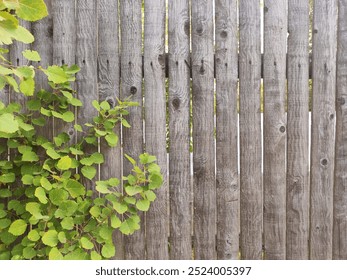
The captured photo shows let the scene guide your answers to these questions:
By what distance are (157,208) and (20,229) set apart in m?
0.68

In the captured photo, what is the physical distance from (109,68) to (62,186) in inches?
25.4

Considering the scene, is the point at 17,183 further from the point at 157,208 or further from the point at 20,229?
the point at 157,208

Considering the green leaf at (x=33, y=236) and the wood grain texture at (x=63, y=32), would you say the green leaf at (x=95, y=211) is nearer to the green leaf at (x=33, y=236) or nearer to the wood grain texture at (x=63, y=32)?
the green leaf at (x=33, y=236)

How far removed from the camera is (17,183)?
78.5 inches

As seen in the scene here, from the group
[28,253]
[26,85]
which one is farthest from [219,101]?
[26,85]

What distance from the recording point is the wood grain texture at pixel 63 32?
196cm

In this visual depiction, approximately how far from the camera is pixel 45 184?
5.81 ft

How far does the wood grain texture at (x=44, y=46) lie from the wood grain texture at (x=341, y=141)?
1515mm

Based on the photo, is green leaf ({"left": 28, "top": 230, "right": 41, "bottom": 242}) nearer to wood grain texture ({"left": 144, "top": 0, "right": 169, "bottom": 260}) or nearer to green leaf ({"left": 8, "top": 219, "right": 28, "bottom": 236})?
green leaf ({"left": 8, "top": 219, "right": 28, "bottom": 236})

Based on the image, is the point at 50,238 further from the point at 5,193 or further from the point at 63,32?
the point at 63,32

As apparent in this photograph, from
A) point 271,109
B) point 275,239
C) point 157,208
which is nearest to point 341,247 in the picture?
point 275,239

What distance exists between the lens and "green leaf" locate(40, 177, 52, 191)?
1.76 metres

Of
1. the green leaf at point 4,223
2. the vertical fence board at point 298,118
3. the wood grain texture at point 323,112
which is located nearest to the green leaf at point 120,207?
the green leaf at point 4,223

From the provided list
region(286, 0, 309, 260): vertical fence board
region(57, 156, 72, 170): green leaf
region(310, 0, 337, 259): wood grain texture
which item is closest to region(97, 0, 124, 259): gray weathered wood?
region(57, 156, 72, 170): green leaf
